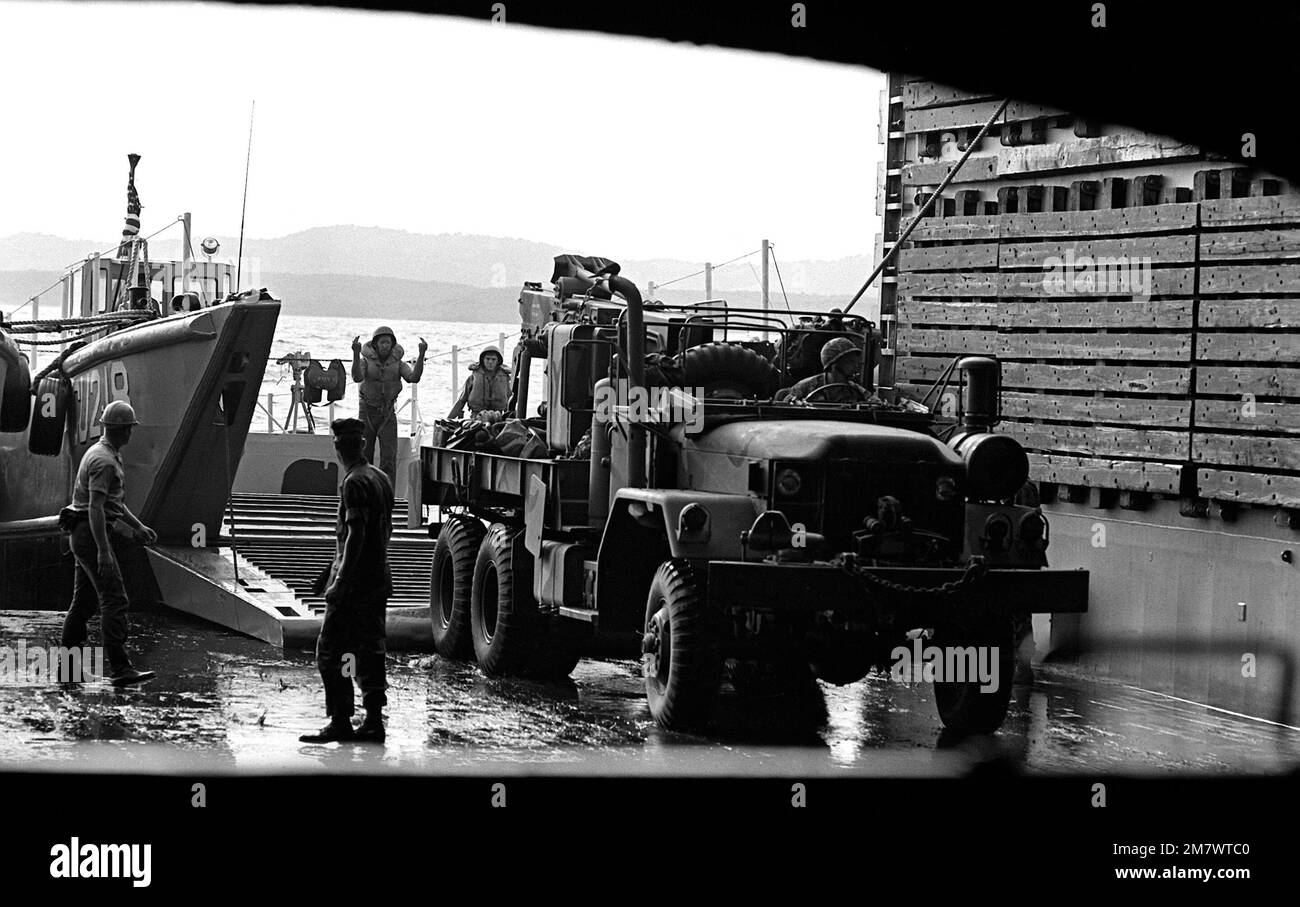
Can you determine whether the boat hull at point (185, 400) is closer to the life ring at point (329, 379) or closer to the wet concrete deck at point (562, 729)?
the wet concrete deck at point (562, 729)

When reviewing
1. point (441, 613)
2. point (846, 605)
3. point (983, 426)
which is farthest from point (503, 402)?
point (846, 605)

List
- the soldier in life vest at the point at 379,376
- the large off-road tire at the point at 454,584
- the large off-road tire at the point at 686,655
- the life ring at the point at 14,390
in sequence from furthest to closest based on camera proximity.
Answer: the soldier in life vest at the point at 379,376
the life ring at the point at 14,390
the large off-road tire at the point at 454,584
the large off-road tire at the point at 686,655

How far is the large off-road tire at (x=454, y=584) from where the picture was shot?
13.1m

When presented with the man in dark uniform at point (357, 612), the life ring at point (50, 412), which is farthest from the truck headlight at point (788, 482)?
the life ring at point (50, 412)

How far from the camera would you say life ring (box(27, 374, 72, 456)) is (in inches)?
706

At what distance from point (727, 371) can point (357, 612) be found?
3.10m

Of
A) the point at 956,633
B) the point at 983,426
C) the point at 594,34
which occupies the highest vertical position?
the point at 594,34

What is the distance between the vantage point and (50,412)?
17.9 meters

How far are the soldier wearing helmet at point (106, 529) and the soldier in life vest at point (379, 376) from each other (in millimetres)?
6993

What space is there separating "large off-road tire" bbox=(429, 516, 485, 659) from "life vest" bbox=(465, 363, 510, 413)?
15.3 feet

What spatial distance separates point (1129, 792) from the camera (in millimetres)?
9109

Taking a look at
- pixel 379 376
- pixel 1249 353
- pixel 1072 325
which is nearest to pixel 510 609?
pixel 1072 325
